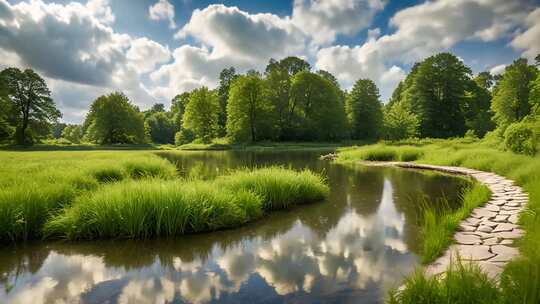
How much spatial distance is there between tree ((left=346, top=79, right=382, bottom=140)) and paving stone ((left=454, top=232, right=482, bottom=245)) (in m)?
51.3

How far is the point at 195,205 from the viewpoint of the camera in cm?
736

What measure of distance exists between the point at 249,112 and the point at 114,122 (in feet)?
82.0

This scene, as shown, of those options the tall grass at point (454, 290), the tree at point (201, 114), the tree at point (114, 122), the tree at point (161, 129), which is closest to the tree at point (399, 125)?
the tree at point (201, 114)

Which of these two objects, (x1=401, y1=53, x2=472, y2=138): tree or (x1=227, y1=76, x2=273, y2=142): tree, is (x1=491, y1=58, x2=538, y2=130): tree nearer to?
(x1=401, y1=53, x2=472, y2=138): tree

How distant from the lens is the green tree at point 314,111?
174 feet

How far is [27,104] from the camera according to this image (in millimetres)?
42469

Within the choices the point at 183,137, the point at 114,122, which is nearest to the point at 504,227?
the point at 114,122

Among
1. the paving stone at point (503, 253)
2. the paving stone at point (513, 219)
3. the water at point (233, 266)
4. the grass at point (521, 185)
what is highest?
the grass at point (521, 185)

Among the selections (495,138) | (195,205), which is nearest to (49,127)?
(195,205)

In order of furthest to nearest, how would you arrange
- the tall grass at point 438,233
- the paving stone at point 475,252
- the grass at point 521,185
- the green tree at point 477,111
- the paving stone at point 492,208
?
the green tree at point 477,111 < the paving stone at point 492,208 < the tall grass at point 438,233 < the paving stone at point 475,252 < the grass at point 521,185

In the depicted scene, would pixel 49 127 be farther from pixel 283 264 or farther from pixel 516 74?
pixel 516 74

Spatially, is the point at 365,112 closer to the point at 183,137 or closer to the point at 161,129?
the point at 183,137

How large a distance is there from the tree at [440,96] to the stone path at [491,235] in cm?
4911

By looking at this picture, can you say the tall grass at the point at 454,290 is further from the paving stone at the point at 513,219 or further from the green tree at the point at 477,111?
the green tree at the point at 477,111
